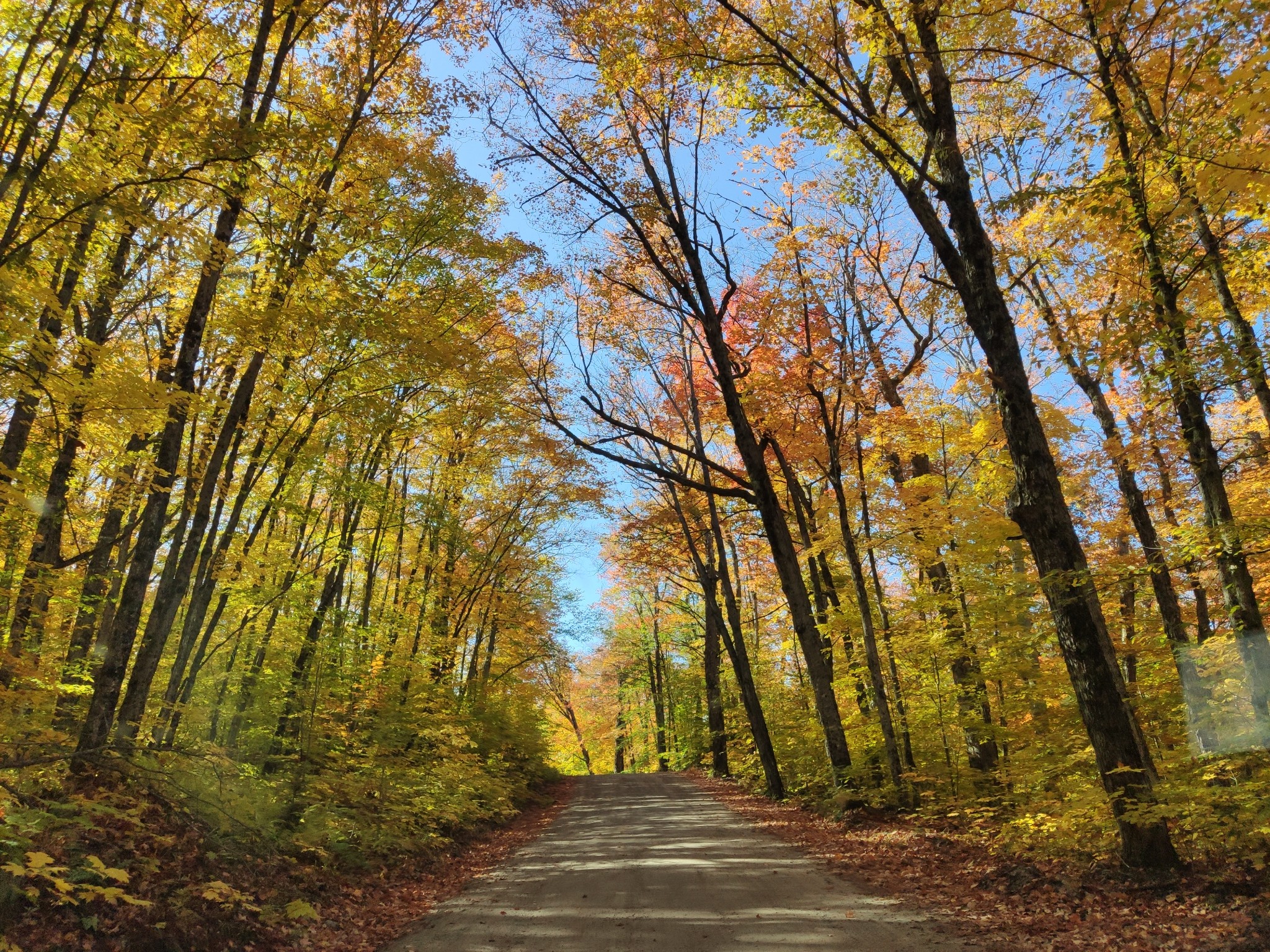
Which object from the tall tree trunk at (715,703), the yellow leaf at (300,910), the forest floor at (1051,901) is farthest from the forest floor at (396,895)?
the tall tree trunk at (715,703)

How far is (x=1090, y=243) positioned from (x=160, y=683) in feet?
59.3

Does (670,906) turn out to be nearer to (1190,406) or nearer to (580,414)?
(1190,406)

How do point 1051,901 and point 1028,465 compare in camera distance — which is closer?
point 1051,901

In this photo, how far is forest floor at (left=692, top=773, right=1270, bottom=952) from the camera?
4.23 m

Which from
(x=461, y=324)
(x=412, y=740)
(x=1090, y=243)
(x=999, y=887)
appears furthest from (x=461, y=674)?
(x=1090, y=243)

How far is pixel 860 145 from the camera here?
8.44 meters

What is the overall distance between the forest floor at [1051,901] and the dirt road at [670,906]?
1.32 ft

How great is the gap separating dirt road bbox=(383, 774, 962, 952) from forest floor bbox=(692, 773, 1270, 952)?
0.40 m

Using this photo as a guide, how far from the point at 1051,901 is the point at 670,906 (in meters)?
3.13

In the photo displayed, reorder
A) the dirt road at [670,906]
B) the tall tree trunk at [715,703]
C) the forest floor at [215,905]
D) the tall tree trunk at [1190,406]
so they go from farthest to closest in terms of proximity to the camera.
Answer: the tall tree trunk at [715,703], the tall tree trunk at [1190,406], the dirt road at [670,906], the forest floor at [215,905]

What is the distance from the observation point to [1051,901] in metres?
5.20

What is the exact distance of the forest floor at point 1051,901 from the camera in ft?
13.9

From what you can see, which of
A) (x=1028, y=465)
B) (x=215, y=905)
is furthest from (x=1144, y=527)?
(x=215, y=905)

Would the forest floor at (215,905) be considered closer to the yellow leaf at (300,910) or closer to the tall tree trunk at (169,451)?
the yellow leaf at (300,910)
